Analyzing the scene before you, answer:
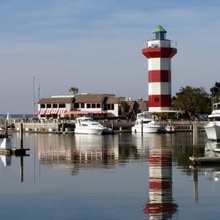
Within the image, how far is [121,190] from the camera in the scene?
26.8m

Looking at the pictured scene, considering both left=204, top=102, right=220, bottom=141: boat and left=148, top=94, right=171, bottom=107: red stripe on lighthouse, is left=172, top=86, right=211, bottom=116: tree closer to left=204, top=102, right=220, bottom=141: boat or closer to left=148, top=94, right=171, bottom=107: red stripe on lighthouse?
left=148, top=94, right=171, bottom=107: red stripe on lighthouse

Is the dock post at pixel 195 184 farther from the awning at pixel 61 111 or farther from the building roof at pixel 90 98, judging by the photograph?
the awning at pixel 61 111

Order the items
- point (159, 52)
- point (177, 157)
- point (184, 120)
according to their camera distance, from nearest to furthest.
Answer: point (177, 157)
point (159, 52)
point (184, 120)

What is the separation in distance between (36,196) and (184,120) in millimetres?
73328

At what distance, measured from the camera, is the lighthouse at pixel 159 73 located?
296ft

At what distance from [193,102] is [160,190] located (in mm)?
77868

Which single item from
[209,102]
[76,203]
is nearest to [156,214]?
[76,203]

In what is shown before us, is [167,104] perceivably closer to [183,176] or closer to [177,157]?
[177,157]

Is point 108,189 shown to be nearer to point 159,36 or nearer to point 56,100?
point 159,36

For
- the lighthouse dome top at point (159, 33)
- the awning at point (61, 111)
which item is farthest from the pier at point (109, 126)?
the awning at point (61, 111)

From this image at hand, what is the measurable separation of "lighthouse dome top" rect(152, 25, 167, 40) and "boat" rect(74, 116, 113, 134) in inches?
672

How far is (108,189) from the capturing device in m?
27.1

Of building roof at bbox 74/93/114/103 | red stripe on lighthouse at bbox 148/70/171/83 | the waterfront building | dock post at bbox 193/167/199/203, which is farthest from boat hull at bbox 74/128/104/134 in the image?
dock post at bbox 193/167/199/203

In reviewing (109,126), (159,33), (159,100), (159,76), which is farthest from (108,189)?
(159,33)
